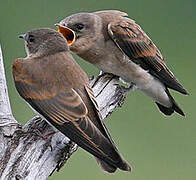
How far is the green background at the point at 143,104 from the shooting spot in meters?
7.89

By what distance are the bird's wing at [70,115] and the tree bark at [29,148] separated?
103 millimetres

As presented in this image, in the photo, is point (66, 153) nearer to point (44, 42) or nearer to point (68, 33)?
point (44, 42)

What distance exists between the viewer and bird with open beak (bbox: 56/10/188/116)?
244 inches

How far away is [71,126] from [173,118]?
12.7 feet

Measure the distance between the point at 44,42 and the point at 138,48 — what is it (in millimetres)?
1025

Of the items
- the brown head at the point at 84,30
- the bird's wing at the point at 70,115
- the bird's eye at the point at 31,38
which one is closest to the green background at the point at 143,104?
the brown head at the point at 84,30

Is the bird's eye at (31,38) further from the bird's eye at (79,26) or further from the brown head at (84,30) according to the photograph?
the bird's eye at (79,26)

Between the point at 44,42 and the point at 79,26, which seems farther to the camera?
the point at 79,26

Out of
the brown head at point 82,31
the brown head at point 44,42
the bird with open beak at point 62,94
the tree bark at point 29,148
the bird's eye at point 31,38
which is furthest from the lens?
the brown head at point 82,31

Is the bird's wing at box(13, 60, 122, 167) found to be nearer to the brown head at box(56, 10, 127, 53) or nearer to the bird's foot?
the bird's foot

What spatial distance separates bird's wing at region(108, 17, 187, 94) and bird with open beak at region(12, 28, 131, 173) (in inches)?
34.4

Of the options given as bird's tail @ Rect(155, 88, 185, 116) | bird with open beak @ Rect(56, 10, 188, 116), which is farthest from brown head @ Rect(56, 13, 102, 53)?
bird's tail @ Rect(155, 88, 185, 116)

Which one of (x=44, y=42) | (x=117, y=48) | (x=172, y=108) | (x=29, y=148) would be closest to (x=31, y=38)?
(x=44, y=42)

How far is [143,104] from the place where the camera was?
28.4ft
